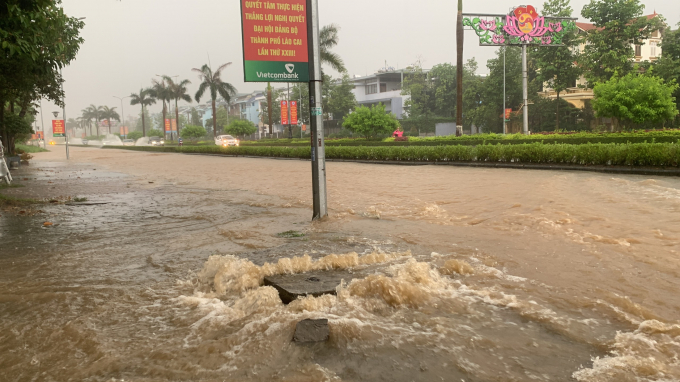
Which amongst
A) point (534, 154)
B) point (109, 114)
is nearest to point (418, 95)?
point (534, 154)

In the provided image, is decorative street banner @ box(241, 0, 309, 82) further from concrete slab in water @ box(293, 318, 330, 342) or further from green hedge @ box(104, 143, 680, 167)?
green hedge @ box(104, 143, 680, 167)

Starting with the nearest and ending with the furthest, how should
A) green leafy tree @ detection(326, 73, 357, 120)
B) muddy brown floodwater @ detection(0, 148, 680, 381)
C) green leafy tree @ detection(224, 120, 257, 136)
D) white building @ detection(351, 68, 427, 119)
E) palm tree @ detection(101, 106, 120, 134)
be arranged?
muddy brown floodwater @ detection(0, 148, 680, 381)
green leafy tree @ detection(224, 120, 257, 136)
green leafy tree @ detection(326, 73, 357, 120)
white building @ detection(351, 68, 427, 119)
palm tree @ detection(101, 106, 120, 134)

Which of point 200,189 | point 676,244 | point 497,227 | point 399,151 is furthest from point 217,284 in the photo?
point 399,151

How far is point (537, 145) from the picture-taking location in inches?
725

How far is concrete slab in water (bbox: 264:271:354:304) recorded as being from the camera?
13.8 ft

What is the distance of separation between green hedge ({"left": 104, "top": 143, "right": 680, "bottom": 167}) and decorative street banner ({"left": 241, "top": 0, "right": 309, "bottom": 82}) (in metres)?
11.8

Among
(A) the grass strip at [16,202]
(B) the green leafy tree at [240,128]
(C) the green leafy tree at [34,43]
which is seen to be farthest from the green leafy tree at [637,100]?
(B) the green leafy tree at [240,128]

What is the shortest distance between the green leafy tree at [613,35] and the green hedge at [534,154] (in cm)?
2351

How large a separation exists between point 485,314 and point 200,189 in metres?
11.9

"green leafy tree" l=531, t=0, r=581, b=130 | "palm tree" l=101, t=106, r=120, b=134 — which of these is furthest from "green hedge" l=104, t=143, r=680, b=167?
"palm tree" l=101, t=106, r=120, b=134

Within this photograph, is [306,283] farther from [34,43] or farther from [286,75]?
[34,43]

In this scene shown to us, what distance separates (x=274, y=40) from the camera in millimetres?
7672

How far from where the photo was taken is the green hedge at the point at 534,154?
47.4 feet

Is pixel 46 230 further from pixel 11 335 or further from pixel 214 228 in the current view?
pixel 11 335
